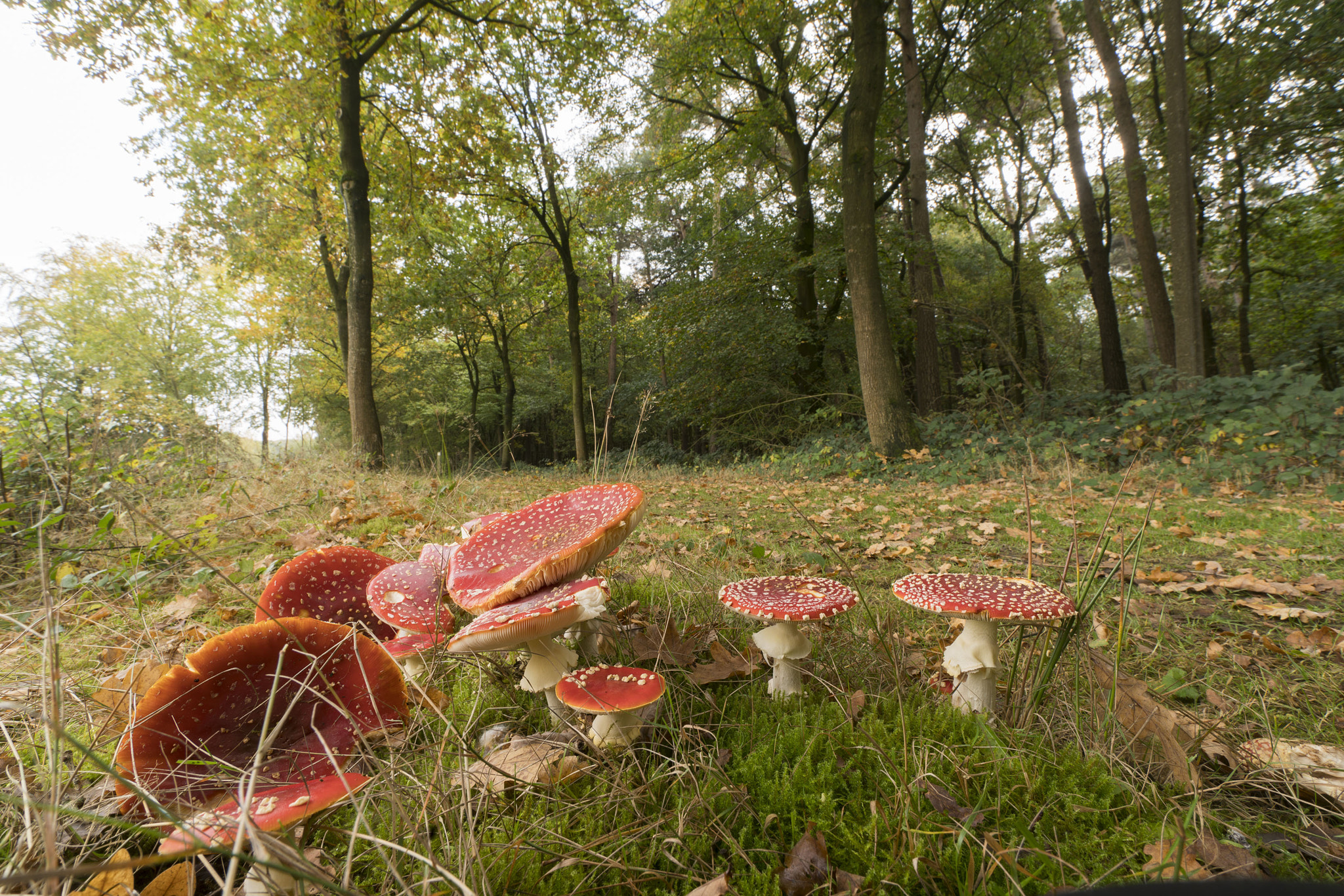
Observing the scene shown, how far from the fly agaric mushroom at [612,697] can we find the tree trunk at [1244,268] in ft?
56.5

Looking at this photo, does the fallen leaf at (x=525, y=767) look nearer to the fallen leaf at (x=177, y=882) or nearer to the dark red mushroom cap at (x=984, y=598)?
the fallen leaf at (x=177, y=882)

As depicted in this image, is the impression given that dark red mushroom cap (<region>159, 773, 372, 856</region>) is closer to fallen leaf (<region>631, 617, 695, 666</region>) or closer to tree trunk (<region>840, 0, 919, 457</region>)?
fallen leaf (<region>631, 617, 695, 666</region>)

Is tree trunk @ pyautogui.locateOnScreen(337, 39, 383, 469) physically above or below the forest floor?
above

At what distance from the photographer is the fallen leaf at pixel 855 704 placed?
4.86ft

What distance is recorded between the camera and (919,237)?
10383mm

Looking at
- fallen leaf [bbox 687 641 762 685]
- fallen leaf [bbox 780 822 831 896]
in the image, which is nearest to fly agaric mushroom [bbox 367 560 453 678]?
fallen leaf [bbox 687 641 762 685]

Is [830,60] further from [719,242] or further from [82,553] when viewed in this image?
[82,553]

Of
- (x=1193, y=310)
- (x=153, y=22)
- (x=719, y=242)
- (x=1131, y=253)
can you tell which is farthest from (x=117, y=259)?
(x=1131, y=253)

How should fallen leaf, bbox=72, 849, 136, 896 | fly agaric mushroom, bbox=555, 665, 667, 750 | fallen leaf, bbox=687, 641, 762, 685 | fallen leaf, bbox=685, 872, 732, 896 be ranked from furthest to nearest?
fallen leaf, bbox=687, 641, 762, 685, fly agaric mushroom, bbox=555, 665, 667, 750, fallen leaf, bbox=685, 872, 732, 896, fallen leaf, bbox=72, 849, 136, 896

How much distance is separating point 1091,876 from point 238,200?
17.1 metres

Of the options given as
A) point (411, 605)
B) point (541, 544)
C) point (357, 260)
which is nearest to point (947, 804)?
point (541, 544)

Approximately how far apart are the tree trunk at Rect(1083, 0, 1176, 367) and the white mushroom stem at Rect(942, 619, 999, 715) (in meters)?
11.3

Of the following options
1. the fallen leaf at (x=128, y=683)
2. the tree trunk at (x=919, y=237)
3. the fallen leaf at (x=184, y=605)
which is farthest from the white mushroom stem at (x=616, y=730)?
the tree trunk at (x=919, y=237)

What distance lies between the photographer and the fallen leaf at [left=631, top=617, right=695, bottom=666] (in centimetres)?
172
